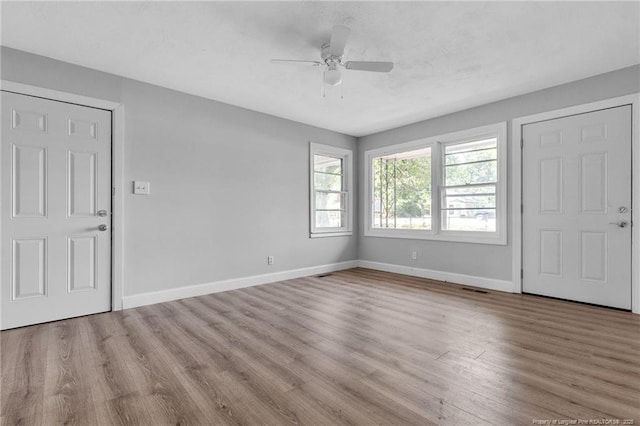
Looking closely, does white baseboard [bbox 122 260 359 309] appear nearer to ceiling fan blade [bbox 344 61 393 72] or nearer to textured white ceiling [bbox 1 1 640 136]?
textured white ceiling [bbox 1 1 640 136]

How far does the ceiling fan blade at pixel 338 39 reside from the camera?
2424mm

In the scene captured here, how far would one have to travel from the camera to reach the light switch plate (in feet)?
11.6

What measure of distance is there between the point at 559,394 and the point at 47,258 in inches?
165

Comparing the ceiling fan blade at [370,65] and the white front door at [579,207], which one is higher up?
the ceiling fan blade at [370,65]

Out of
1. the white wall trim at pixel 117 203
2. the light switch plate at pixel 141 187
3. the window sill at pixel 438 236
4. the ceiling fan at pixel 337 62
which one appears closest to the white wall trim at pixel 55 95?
the white wall trim at pixel 117 203

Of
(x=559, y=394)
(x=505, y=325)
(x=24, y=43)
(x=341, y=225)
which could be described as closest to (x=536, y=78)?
(x=505, y=325)

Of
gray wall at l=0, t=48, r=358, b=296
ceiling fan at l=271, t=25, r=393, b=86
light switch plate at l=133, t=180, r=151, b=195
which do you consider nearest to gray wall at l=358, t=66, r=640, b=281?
gray wall at l=0, t=48, r=358, b=296

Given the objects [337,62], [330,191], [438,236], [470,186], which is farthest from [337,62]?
[438,236]

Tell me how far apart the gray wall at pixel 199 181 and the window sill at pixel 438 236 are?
131 centimetres

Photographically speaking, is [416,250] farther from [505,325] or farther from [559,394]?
[559,394]

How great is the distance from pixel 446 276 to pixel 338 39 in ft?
12.2

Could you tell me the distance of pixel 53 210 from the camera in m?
3.05

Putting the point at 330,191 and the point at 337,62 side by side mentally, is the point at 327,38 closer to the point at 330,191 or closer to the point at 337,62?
the point at 337,62

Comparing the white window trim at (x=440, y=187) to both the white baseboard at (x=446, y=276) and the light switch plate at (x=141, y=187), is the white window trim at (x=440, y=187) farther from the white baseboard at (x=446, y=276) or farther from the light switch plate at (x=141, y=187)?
the light switch plate at (x=141, y=187)
